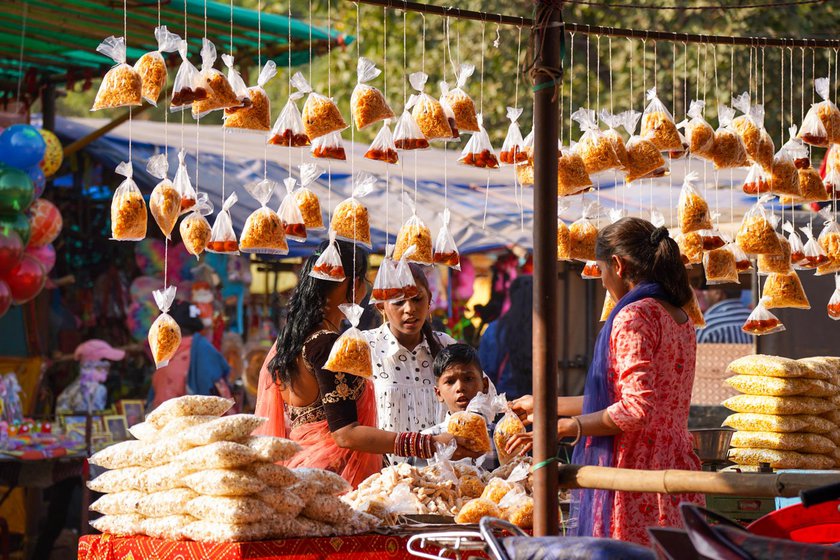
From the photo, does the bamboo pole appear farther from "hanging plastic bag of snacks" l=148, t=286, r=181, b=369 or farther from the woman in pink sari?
"hanging plastic bag of snacks" l=148, t=286, r=181, b=369

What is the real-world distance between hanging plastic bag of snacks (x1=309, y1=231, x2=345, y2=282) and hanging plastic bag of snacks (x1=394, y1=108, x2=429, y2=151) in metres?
0.40

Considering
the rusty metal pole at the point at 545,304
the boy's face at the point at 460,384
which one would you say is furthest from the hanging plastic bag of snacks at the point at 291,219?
the rusty metal pole at the point at 545,304

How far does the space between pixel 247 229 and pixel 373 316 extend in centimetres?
273

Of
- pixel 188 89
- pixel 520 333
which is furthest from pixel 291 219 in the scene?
pixel 520 333

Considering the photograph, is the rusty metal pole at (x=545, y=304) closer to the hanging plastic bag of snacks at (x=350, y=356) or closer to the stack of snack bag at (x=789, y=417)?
the hanging plastic bag of snacks at (x=350, y=356)

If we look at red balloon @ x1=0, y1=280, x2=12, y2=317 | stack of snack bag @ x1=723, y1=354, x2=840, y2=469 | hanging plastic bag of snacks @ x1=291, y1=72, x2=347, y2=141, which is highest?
hanging plastic bag of snacks @ x1=291, y1=72, x2=347, y2=141

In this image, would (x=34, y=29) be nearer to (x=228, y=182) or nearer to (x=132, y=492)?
(x=228, y=182)

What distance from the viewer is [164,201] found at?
11.5 feet

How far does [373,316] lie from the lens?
640 centimetres

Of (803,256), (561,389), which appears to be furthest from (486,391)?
(561,389)

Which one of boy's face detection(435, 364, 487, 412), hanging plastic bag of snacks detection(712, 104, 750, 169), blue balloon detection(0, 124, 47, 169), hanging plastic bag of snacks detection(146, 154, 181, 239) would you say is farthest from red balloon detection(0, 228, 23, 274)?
hanging plastic bag of snacks detection(712, 104, 750, 169)

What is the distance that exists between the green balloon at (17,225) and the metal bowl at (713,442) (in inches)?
156

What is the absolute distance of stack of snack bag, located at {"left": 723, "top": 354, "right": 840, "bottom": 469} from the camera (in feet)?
14.6

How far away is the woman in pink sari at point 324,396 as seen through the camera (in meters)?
3.36
